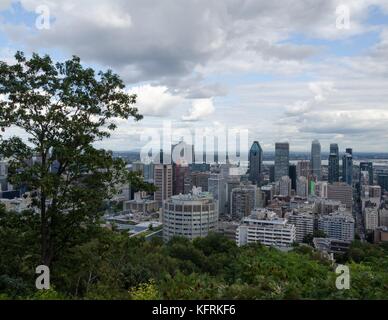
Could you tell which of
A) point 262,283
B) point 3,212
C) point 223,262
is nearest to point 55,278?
point 3,212

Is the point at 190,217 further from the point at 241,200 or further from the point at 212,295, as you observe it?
the point at 212,295

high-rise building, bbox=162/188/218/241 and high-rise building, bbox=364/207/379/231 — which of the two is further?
high-rise building, bbox=364/207/379/231

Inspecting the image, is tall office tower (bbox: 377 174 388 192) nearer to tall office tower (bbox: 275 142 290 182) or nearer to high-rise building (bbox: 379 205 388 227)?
tall office tower (bbox: 275 142 290 182)

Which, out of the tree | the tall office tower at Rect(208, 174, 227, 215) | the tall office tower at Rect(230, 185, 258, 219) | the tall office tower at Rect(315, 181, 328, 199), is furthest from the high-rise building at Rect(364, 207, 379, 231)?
the tree

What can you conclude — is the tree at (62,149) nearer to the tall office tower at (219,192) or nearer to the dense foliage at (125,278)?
the dense foliage at (125,278)

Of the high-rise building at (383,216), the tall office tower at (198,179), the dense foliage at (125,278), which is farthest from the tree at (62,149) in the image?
the high-rise building at (383,216)

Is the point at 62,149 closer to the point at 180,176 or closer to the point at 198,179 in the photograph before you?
the point at 180,176
